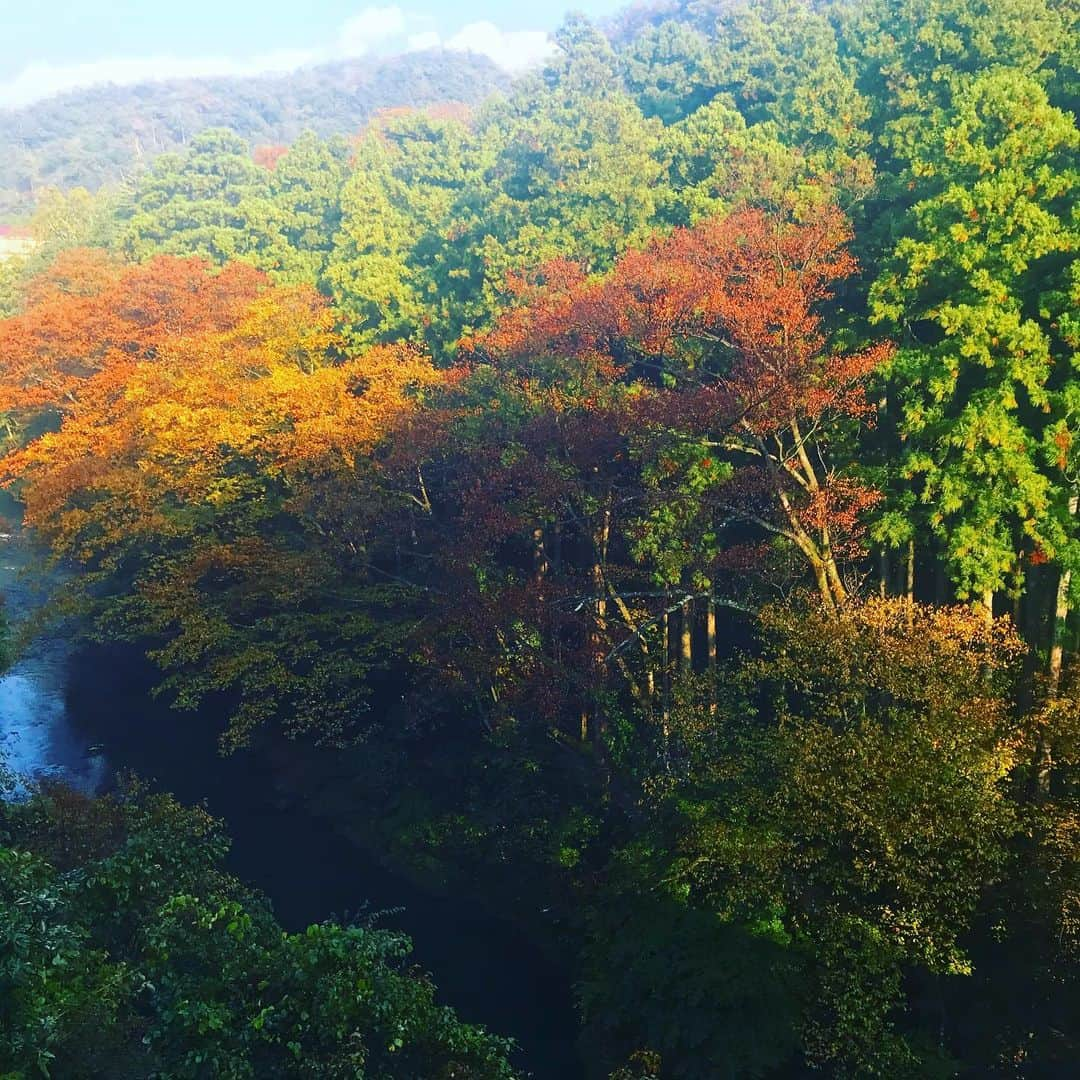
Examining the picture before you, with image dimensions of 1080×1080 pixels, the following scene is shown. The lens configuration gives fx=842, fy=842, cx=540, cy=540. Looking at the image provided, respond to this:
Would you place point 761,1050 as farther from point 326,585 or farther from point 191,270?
point 191,270

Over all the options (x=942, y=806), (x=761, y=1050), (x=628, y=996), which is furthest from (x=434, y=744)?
(x=942, y=806)

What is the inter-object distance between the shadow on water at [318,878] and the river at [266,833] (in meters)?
0.03

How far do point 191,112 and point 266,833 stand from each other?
139853 mm

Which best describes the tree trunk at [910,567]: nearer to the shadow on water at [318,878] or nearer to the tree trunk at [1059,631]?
the tree trunk at [1059,631]

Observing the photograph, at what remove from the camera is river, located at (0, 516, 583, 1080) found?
17.3m

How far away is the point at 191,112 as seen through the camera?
431ft

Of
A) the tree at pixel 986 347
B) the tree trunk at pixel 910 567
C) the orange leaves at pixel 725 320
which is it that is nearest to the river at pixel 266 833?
the tree trunk at pixel 910 567

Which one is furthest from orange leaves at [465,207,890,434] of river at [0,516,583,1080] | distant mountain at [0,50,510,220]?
distant mountain at [0,50,510,220]

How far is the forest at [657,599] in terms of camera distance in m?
12.0

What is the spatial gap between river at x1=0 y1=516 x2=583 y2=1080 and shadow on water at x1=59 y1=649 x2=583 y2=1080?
0.03 meters

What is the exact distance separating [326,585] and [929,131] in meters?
21.9

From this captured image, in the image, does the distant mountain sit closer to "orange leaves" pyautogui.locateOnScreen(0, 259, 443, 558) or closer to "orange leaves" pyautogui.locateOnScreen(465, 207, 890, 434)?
"orange leaves" pyautogui.locateOnScreen(0, 259, 443, 558)

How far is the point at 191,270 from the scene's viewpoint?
42219 mm

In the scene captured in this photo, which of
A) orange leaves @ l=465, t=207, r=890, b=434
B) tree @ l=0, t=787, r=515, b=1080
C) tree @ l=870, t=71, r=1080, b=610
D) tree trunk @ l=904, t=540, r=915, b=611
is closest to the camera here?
tree @ l=0, t=787, r=515, b=1080
